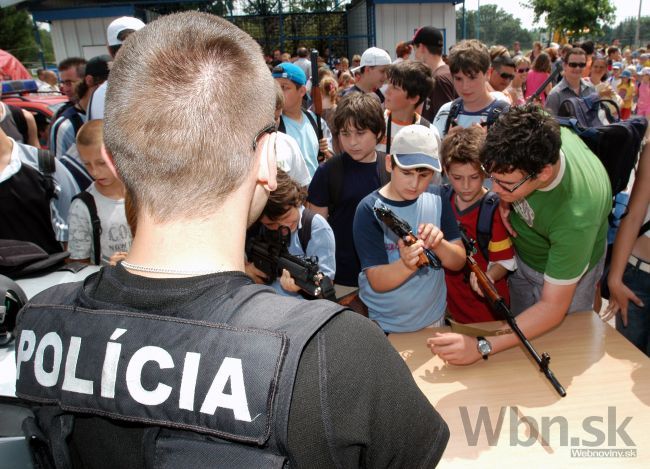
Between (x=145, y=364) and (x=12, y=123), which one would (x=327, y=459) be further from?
(x=12, y=123)

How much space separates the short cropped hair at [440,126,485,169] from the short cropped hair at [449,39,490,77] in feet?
3.65

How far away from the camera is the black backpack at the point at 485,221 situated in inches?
98.0

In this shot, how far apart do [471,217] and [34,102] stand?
673 centimetres

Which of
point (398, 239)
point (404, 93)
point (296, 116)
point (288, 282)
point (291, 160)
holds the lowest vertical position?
point (288, 282)

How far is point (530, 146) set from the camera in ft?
6.21

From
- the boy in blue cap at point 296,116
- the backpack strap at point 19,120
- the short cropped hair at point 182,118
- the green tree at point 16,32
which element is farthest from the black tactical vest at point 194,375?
the green tree at point 16,32

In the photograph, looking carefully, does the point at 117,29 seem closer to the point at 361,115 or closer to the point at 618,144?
the point at 361,115

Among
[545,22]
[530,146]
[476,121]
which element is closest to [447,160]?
[530,146]

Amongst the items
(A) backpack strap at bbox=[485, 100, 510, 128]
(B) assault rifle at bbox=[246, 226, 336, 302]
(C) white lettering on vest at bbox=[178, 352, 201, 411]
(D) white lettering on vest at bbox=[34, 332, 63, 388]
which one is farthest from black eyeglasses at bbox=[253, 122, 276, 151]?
(A) backpack strap at bbox=[485, 100, 510, 128]

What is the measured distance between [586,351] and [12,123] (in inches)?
193

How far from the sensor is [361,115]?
2984mm

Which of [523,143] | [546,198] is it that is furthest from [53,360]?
[546,198]

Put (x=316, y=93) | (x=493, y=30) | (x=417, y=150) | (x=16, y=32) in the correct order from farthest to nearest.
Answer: (x=493, y=30), (x=16, y=32), (x=316, y=93), (x=417, y=150)

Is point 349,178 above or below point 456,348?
above
